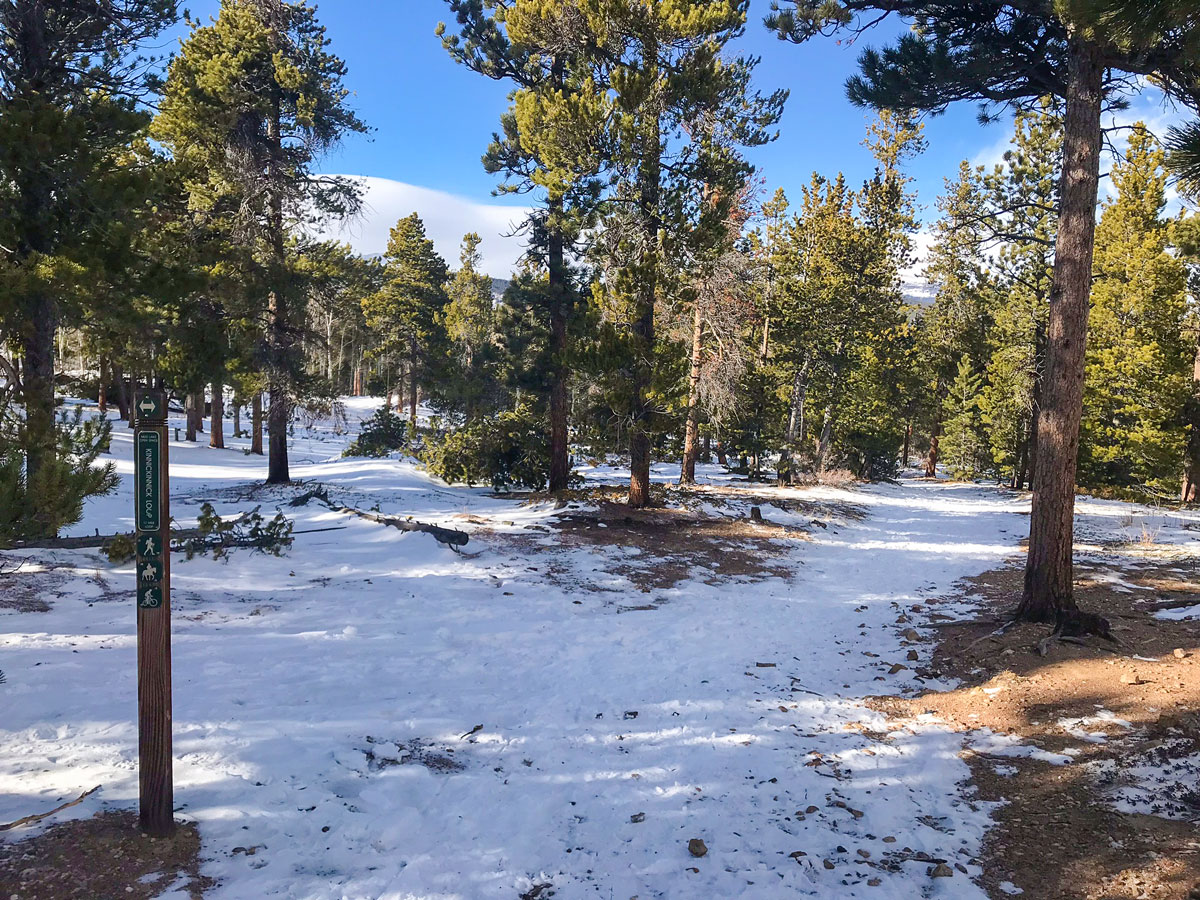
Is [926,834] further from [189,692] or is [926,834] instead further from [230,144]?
→ [230,144]

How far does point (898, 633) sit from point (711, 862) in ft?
17.2

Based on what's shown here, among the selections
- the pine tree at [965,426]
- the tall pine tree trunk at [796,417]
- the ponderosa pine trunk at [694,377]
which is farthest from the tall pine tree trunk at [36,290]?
the pine tree at [965,426]

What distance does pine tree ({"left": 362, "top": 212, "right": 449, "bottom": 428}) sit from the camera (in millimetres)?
36344

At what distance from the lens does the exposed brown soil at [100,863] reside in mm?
2939

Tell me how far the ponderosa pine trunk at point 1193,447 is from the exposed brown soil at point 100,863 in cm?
2544

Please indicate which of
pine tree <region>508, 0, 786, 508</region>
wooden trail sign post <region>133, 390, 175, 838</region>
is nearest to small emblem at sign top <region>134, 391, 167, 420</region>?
wooden trail sign post <region>133, 390, 175, 838</region>

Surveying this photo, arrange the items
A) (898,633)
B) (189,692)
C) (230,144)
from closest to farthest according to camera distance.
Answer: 1. (189,692)
2. (898,633)
3. (230,144)

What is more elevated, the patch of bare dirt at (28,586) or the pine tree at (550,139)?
the pine tree at (550,139)

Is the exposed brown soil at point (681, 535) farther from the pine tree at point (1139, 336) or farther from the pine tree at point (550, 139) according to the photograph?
the pine tree at point (1139, 336)

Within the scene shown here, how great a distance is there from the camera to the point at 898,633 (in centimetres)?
799

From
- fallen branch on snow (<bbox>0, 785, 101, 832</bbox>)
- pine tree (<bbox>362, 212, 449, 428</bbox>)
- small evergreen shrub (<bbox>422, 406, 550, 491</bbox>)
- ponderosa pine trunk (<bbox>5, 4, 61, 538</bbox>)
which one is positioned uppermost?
pine tree (<bbox>362, 212, 449, 428</bbox>)

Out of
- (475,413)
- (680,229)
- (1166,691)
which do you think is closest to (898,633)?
(1166,691)

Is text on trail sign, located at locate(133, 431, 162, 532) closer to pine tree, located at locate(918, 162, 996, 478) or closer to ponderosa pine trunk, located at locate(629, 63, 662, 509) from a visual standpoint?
ponderosa pine trunk, located at locate(629, 63, 662, 509)

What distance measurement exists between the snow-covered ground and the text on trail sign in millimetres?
1634
